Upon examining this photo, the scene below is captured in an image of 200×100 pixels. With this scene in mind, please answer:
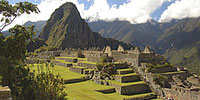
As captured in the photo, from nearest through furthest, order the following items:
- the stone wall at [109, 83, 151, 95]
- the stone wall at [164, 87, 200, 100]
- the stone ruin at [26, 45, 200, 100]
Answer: the stone wall at [164, 87, 200, 100], the stone ruin at [26, 45, 200, 100], the stone wall at [109, 83, 151, 95]

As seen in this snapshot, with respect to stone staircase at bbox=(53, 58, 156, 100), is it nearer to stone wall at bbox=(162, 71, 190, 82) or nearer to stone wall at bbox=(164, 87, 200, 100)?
stone wall at bbox=(164, 87, 200, 100)

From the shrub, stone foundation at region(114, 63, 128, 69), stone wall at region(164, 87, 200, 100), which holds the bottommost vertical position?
stone wall at region(164, 87, 200, 100)

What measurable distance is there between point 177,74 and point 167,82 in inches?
148

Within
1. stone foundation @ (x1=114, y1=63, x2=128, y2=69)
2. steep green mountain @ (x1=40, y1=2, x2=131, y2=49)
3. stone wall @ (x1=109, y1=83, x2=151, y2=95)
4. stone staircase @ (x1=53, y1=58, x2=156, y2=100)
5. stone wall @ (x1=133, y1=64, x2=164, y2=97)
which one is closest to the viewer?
stone staircase @ (x1=53, y1=58, x2=156, y2=100)

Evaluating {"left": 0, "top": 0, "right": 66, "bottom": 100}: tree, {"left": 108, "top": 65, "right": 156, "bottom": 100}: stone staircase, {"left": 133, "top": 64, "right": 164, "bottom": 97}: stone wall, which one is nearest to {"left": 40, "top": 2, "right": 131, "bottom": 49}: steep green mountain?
{"left": 108, "top": 65, "right": 156, "bottom": 100}: stone staircase

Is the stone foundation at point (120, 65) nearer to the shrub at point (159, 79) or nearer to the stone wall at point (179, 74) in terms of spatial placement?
the shrub at point (159, 79)

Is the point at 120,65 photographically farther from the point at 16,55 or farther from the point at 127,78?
the point at 16,55

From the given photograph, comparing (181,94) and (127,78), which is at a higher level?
(127,78)

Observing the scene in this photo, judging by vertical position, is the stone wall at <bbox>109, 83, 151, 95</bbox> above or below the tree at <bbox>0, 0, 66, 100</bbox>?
below

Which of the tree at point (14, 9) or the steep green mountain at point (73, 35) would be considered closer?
the tree at point (14, 9)

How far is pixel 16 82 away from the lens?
13.3 m

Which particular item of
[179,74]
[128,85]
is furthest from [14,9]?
[179,74]

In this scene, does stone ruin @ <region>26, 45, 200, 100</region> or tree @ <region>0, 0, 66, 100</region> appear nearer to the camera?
tree @ <region>0, 0, 66, 100</region>

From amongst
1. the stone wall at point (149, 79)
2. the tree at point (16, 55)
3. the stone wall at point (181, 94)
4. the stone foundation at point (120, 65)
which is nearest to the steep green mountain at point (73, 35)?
the stone foundation at point (120, 65)
